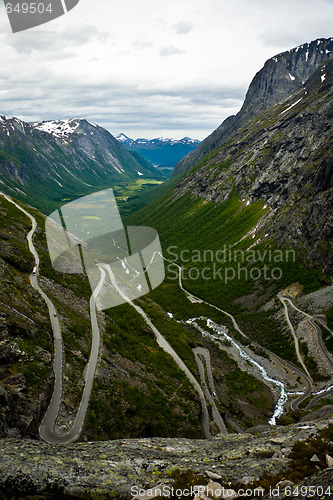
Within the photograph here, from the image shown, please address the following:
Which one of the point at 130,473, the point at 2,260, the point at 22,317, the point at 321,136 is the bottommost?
the point at 130,473

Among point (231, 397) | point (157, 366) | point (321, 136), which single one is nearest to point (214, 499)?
point (157, 366)

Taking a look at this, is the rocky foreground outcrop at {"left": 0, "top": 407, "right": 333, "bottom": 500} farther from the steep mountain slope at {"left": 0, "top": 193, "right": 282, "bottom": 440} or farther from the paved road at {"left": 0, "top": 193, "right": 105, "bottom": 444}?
the steep mountain slope at {"left": 0, "top": 193, "right": 282, "bottom": 440}

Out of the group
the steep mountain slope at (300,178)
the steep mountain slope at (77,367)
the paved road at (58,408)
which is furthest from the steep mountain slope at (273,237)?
the paved road at (58,408)

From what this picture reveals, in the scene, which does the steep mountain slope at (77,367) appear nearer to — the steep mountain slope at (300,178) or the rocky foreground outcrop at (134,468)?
the rocky foreground outcrop at (134,468)

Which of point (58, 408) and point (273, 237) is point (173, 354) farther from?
point (273, 237)

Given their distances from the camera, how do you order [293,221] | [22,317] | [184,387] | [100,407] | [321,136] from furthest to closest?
[321,136] < [293,221] < [184,387] < [22,317] < [100,407]

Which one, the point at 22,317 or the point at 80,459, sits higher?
the point at 22,317

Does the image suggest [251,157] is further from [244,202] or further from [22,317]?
[22,317]
